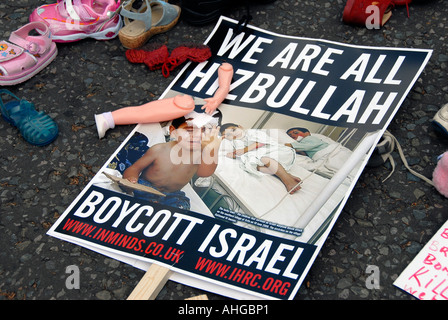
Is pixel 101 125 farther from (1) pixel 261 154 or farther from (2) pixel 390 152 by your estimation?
(2) pixel 390 152

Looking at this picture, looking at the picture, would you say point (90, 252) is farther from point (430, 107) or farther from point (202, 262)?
point (430, 107)

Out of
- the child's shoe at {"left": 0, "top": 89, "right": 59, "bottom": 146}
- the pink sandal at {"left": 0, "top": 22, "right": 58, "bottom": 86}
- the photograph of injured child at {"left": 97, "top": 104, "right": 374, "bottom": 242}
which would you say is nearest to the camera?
the photograph of injured child at {"left": 97, "top": 104, "right": 374, "bottom": 242}

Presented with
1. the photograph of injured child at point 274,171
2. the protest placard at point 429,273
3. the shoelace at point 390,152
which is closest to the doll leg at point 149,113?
the photograph of injured child at point 274,171

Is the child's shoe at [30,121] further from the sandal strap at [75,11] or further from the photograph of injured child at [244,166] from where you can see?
the sandal strap at [75,11]

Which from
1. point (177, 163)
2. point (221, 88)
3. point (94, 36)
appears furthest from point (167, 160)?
point (94, 36)

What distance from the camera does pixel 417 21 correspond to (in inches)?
53.5

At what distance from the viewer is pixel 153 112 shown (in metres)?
1.16

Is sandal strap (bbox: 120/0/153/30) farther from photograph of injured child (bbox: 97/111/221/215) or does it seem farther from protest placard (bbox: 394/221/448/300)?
protest placard (bbox: 394/221/448/300)

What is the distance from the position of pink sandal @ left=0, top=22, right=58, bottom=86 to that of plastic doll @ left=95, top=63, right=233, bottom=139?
262mm

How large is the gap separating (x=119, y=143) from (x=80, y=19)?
0.41 meters

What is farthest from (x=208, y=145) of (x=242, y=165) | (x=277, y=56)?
(x=277, y=56)

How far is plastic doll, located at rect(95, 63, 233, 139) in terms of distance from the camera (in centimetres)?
116

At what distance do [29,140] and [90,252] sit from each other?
0.34 m

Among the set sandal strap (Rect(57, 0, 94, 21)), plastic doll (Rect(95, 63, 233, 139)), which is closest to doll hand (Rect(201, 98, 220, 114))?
plastic doll (Rect(95, 63, 233, 139))
